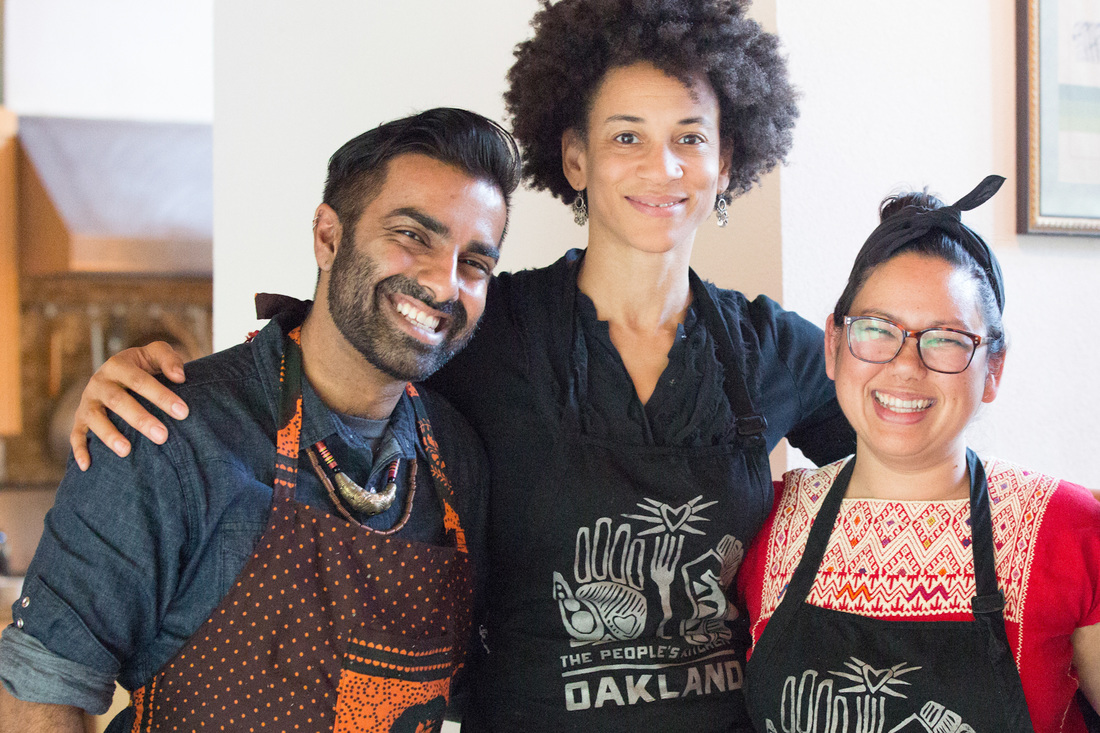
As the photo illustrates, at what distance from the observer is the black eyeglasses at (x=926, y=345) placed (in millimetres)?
1453

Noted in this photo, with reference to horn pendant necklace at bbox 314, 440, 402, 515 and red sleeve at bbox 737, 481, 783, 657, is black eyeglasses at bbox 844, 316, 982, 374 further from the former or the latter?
horn pendant necklace at bbox 314, 440, 402, 515

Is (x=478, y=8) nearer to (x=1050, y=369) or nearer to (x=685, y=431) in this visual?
(x=685, y=431)

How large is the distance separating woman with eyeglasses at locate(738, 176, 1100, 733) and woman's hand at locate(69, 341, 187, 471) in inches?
39.5

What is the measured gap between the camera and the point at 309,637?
1.35 metres

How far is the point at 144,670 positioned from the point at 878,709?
1074 millimetres

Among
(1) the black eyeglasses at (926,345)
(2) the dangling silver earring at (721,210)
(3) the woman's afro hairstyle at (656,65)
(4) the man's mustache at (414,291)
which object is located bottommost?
(1) the black eyeglasses at (926,345)

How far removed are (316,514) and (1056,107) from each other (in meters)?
2.06

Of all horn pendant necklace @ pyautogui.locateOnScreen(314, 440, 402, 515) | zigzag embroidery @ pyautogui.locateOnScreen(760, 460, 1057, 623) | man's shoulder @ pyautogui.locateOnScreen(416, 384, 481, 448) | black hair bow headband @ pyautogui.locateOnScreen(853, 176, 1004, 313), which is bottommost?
zigzag embroidery @ pyautogui.locateOnScreen(760, 460, 1057, 623)

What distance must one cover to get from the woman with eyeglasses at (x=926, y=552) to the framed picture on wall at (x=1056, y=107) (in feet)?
3.23

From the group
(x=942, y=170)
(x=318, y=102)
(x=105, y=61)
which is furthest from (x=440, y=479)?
(x=105, y=61)

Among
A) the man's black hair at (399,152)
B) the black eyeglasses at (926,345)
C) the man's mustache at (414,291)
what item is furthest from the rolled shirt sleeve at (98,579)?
the black eyeglasses at (926,345)

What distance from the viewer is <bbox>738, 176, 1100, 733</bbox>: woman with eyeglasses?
138cm

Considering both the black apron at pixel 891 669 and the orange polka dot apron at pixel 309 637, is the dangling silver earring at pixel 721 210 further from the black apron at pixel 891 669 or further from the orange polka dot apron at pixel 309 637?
the orange polka dot apron at pixel 309 637

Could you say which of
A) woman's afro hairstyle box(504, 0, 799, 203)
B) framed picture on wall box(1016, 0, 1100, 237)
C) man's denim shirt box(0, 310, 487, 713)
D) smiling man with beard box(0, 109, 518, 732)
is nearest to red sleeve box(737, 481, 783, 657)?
smiling man with beard box(0, 109, 518, 732)
